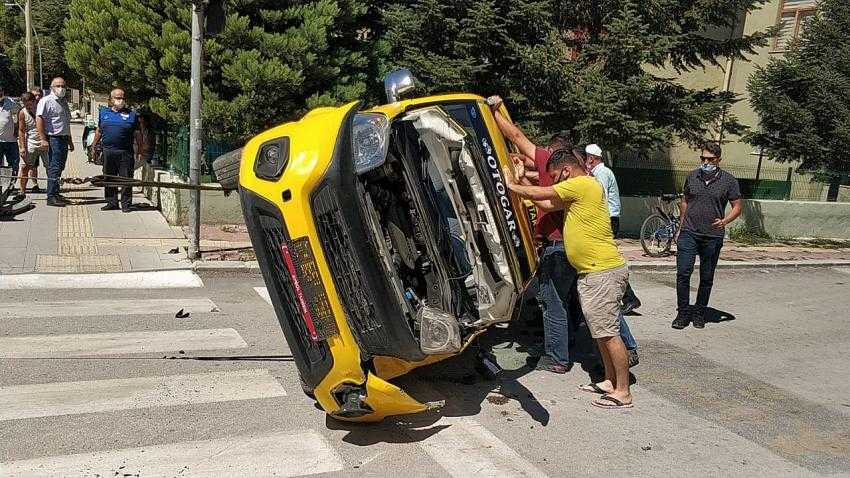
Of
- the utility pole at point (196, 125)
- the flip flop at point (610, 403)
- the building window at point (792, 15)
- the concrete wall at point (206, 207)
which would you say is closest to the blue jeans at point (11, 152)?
the concrete wall at point (206, 207)

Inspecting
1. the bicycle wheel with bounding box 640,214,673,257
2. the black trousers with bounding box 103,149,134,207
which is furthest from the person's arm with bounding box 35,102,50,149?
the bicycle wheel with bounding box 640,214,673,257

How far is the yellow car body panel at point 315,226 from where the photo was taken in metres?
4.06

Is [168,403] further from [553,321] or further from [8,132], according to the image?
[8,132]

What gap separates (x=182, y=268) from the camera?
343 inches

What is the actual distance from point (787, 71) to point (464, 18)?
38.6ft

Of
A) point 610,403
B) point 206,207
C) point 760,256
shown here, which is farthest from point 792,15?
point 610,403

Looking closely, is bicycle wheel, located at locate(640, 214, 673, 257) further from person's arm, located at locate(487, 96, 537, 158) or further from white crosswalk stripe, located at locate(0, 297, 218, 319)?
white crosswalk stripe, located at locate(0, 297, 218, 319)

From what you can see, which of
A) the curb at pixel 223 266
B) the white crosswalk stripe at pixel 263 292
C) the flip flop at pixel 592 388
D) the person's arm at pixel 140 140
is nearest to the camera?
the flip flop at pixel 592 388

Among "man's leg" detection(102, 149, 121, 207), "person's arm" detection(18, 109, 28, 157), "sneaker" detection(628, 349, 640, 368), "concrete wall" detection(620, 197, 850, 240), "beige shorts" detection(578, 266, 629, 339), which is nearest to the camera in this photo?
"beige shorts" detection(578, 266, 629, 339)

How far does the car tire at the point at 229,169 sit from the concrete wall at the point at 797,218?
13344mm

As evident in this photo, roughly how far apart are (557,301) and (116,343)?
369 centimetres

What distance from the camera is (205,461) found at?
13.3 feet

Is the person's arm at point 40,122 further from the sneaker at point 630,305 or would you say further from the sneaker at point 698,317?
the sneaker at point 698,317

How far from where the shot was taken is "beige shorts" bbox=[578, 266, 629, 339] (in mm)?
5230
